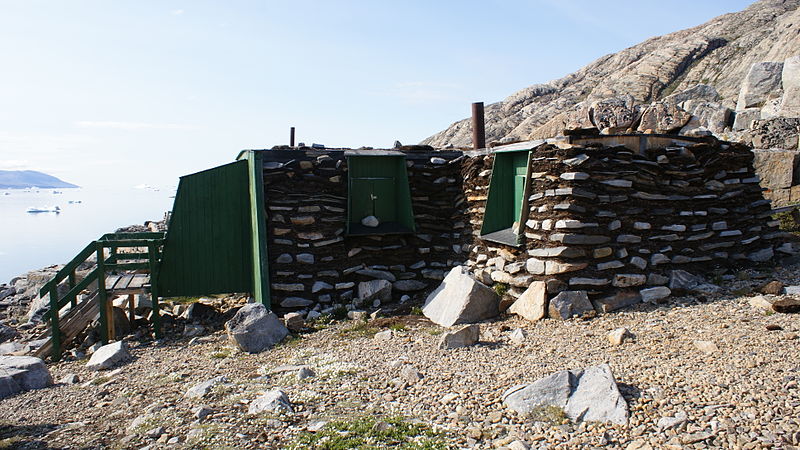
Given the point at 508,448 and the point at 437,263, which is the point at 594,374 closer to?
the point at 508,448

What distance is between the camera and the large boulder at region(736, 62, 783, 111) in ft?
63.7

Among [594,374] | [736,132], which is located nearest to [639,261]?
[594,374]

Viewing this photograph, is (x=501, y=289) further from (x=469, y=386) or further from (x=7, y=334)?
(x=7, y=334)

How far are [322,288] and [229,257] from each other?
77.1 inches

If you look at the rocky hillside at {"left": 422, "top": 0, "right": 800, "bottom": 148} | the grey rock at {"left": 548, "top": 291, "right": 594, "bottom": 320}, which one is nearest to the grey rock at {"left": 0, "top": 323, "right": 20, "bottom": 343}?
the grey rock at {"left": 548, "top": 291, "right": 594, "bottom": 320}

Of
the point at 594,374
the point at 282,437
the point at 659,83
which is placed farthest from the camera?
the point at 659,83

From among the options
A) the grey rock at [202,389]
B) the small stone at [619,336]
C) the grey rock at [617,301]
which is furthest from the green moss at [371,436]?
the grey rock at [617,301]

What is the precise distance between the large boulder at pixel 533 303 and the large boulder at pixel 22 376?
6.93 metres

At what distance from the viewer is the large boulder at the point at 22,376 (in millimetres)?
7379

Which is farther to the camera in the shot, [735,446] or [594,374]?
[594,374]

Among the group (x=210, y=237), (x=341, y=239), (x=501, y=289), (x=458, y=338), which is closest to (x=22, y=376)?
(x=210, y=237)

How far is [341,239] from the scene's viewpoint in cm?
1045

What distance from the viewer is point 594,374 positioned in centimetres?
541

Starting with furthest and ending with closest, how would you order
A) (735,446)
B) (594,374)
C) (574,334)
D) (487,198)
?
(487,198)
(574,334)
(594,374)
(735,446)
